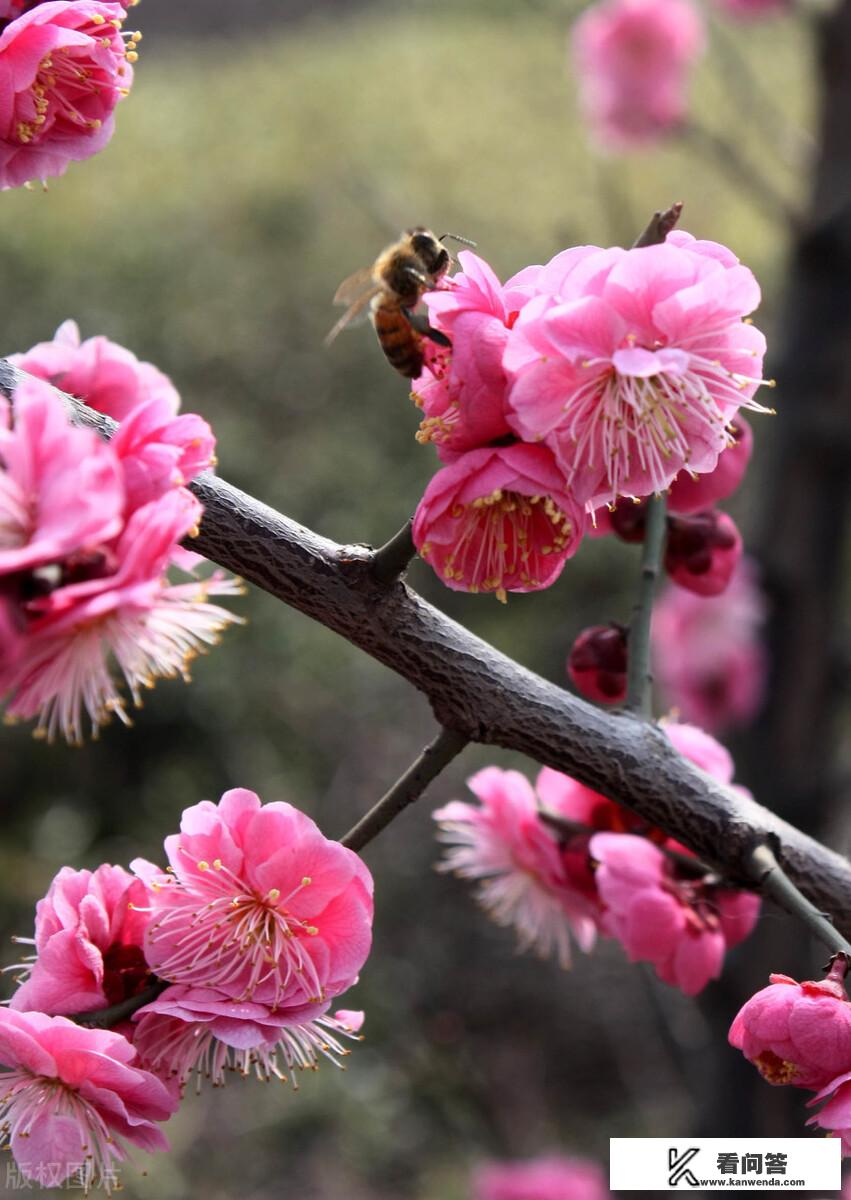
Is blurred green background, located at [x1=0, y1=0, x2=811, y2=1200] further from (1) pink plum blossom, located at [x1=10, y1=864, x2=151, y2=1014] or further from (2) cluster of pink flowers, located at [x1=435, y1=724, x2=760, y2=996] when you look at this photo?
(1) pink plum blossom, located at [x1=10, y1=864, x2=151, y2=1014]

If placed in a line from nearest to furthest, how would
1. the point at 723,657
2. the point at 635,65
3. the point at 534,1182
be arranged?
the point at 534,1182
the point at 723,657
the point at 635,65

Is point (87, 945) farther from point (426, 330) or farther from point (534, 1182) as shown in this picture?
point (534, 1182)

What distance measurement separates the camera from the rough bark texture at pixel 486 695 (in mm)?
789

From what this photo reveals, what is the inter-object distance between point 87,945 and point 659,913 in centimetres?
43

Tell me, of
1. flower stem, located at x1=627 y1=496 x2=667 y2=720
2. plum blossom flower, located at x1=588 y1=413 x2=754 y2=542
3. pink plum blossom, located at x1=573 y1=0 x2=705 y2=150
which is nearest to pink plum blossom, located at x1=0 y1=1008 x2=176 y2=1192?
flower stem, located at x1=627 y1=496 x2=667 y2=720

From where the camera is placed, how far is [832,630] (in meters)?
2.49

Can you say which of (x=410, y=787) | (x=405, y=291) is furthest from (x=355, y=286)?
(x=410, y=787)

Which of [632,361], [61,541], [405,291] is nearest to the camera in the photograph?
[61,541]

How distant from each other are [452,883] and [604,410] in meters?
2.64

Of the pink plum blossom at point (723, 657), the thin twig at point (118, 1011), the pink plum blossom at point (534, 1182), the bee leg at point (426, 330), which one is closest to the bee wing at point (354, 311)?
the bee leg at point (426, 330)

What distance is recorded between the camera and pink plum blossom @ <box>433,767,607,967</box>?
43.0 inches

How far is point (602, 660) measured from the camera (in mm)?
1073

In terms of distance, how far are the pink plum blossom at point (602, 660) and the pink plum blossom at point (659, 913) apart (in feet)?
0.40

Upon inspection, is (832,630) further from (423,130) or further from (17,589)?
(423,130)
